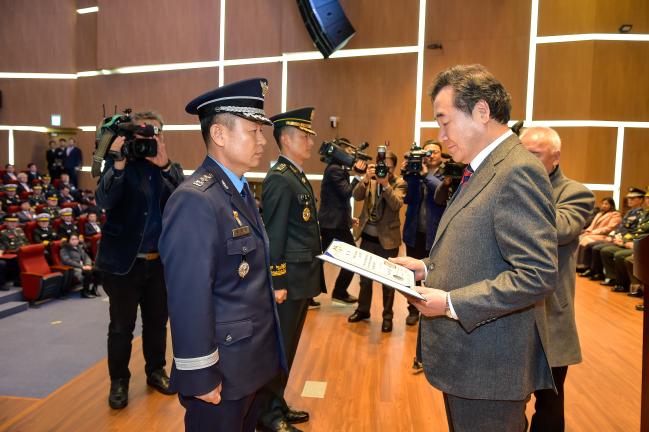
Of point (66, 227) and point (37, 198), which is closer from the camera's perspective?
point (66, 227)

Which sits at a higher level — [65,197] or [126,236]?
[126,236]

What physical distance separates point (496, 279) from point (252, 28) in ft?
34.3

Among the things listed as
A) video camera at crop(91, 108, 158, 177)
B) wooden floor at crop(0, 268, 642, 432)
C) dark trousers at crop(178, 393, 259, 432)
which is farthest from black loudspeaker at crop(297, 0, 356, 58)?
dark trousers at crop(178, 393, 259, 432)

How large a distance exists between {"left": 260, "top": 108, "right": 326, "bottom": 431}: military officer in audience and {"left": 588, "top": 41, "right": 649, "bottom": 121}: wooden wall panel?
24.4 feet

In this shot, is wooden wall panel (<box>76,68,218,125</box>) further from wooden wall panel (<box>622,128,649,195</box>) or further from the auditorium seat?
wooden wall panel (<box>622,128,649,195</box>)

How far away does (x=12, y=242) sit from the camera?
5.54 metres

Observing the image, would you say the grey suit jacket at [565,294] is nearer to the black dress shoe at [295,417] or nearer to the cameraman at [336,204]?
the black dress shoe at [295,417]

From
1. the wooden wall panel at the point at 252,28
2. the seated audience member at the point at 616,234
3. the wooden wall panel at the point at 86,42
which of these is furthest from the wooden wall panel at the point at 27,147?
the seated audience member at the point at 616,234

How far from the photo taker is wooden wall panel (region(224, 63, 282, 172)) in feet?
32.7

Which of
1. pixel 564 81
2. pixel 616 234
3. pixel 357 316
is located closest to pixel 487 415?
pixel 357 316

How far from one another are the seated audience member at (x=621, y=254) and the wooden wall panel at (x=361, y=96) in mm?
3948

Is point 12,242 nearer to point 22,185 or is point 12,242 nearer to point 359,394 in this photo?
point 22,185

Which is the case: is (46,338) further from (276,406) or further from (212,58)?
(212,58)

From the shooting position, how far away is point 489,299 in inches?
46.3
